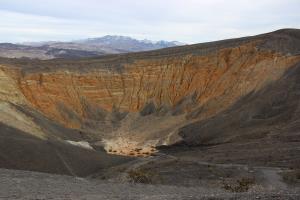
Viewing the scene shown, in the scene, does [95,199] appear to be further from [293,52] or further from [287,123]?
[293,52]

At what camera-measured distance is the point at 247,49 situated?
51.1 m

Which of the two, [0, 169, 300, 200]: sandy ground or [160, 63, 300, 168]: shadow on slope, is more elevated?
[0, 169, 300, 200]: sandy ground

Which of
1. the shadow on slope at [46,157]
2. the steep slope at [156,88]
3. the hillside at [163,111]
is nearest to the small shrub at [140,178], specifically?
the hillside at [163,111]

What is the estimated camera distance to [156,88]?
171ft

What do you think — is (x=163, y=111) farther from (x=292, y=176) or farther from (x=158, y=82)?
(x=292, y=176)

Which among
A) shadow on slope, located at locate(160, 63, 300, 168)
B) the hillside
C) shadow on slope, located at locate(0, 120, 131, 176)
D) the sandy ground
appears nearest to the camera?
the sandy ground

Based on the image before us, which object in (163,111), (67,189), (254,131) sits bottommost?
(163,111)

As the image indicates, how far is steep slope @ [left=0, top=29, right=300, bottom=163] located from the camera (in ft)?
144

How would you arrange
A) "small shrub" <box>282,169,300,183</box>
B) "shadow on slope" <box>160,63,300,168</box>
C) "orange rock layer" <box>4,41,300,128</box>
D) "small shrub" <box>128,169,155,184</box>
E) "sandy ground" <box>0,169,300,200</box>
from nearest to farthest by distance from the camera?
"sandy ground" <box>0,169,300,200</box>, "small shrub" <box>128,169,155,184</box>, "small shrub" <box>282,169,300,183</box>, "shadow on slope" <box>160,63,300,168</box>, "orange rock layer" <box>4,41,300,128</box>

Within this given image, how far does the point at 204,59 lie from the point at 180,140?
42.3ft

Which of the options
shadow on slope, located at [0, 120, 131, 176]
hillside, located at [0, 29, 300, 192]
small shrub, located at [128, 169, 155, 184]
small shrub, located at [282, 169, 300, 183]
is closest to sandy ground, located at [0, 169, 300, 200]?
small shrub, located at [128, 169, 155, 184]

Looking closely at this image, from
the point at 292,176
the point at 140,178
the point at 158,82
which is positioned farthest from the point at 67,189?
the point at 158,82

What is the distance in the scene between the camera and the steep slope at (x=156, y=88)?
144 ft

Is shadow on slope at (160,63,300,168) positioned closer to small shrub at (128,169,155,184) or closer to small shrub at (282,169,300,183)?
small shrub at (282,169,300,183)
